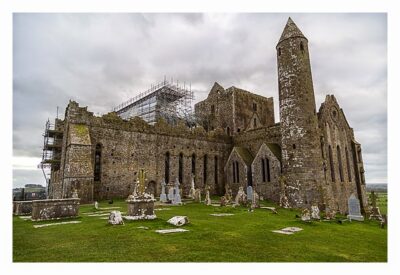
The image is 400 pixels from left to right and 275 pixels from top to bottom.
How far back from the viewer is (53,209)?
10984mm

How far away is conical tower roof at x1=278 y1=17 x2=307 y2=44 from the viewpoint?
20.5 m

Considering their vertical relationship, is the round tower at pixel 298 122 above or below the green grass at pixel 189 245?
above

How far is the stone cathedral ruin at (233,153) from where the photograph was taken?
61.5ft

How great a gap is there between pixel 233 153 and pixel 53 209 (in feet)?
61.7

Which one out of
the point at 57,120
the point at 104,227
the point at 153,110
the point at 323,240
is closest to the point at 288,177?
the point at 323,240

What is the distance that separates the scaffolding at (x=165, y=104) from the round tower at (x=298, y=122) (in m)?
16.5

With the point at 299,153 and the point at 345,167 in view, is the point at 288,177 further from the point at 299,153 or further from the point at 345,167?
the point at 345,167

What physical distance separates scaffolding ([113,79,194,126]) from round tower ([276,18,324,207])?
16461 millimetres

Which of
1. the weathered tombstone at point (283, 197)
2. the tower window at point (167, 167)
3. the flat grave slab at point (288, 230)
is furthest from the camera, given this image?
the tower window at point (167, 167)

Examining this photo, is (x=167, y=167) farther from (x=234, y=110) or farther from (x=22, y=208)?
(x=22, y=208)

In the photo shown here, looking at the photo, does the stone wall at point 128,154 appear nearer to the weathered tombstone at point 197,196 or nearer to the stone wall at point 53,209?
the weathered tombstone at point 197,196

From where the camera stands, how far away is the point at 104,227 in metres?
8.90

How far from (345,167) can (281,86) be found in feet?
32.0

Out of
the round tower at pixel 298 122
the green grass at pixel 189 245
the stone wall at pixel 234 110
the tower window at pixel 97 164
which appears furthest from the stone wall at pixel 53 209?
the stone wall at pixel 234 110
